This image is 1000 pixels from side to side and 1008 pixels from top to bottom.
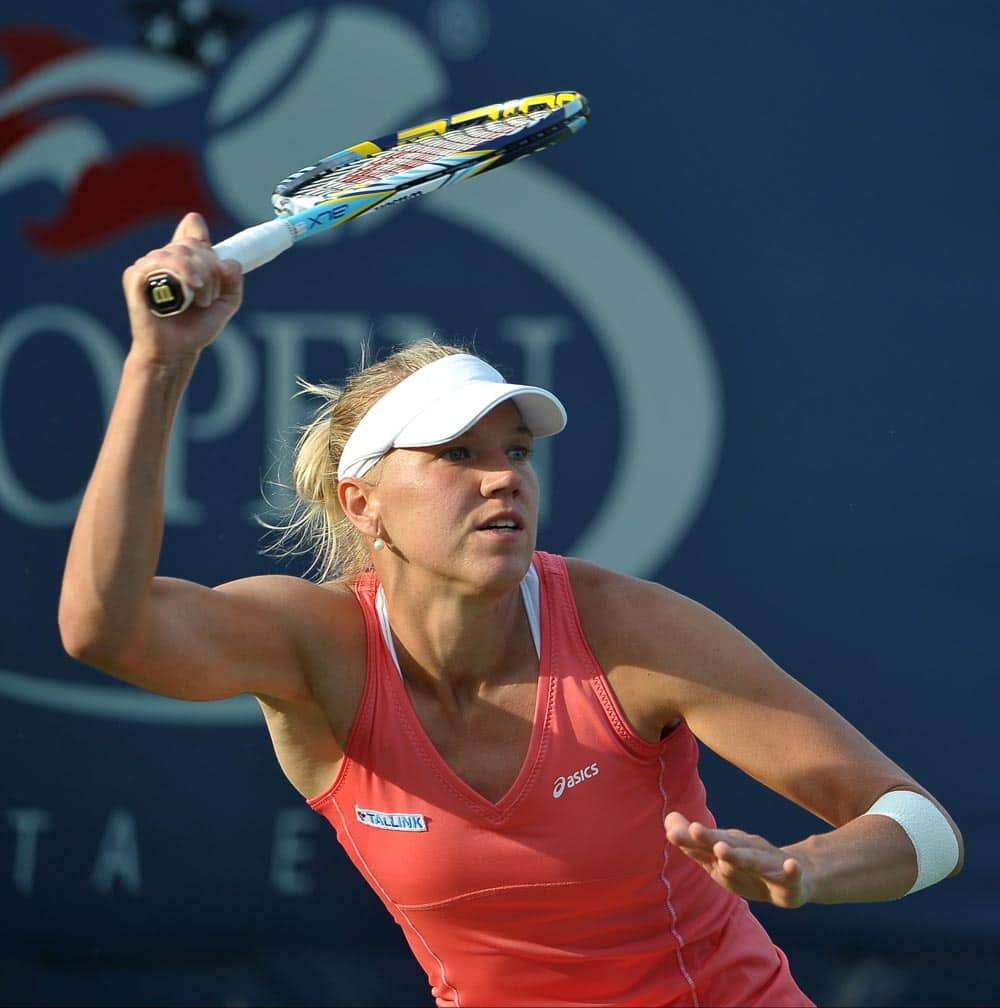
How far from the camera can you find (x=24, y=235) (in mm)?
3553

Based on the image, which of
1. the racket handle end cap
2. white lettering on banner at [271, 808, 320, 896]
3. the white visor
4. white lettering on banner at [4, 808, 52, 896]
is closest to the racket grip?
the racket handle end cap

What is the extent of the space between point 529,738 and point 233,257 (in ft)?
2.67

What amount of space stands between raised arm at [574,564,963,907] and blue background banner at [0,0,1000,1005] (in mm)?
1170

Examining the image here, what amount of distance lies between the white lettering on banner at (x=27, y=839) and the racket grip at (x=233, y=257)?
1772 millimetres

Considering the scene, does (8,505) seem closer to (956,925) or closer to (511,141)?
(511,141)

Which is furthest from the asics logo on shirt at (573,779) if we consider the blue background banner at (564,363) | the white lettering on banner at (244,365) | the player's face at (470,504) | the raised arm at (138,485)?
the white lettering on banner at (244,365)

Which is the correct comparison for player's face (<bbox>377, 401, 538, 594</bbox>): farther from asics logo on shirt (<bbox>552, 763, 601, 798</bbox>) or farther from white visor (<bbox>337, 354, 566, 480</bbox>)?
asics logo on shirt (<bbox>552, 763, 601, 798</bbox>)

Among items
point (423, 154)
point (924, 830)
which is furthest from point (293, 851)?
point (924, 830)

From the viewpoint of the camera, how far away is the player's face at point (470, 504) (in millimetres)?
2320

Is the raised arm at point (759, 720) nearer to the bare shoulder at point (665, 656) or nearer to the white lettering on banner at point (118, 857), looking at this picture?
the bare shoulder at point (665, 656)

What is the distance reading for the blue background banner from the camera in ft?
11.5

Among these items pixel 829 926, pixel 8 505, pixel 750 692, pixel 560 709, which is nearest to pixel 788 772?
pixel 750 692

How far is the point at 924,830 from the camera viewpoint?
222 centimetres

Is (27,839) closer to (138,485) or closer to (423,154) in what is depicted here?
(423,154)
